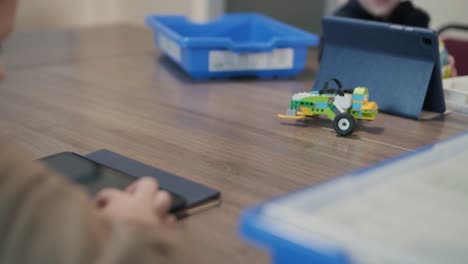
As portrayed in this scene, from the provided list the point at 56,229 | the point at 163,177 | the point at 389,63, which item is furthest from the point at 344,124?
the point at 56,229

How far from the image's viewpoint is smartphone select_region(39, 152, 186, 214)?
2.19 feet

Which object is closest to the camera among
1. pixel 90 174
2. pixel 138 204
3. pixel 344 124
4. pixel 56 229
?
pixel 56 229

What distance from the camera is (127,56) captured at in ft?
5.09

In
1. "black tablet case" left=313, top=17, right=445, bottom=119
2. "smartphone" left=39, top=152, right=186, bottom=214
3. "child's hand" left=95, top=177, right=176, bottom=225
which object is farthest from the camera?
"black tablet case" left=313, top=17, right=445, bottom=119

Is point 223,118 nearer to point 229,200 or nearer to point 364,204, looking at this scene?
point 229,200

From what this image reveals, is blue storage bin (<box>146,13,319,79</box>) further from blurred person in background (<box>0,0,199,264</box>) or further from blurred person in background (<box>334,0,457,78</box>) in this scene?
blurred person in background (<box>0,0,199,264</box>)

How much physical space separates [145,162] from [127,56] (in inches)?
31.5

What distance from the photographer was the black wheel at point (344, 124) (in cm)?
94

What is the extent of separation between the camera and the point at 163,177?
73cm

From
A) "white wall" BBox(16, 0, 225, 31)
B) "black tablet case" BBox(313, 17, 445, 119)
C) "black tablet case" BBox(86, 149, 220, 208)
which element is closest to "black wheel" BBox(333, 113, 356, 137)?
"black tablet case" BBox(313, 17, 445, 119)

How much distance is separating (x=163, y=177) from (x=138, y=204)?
16 cm

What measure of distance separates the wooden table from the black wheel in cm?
1

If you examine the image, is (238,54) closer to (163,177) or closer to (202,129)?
(202,129)

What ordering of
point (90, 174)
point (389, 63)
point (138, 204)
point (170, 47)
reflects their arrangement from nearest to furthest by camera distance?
point (138, 204), point (90, 174), point (389, 63), point (170, 47)
